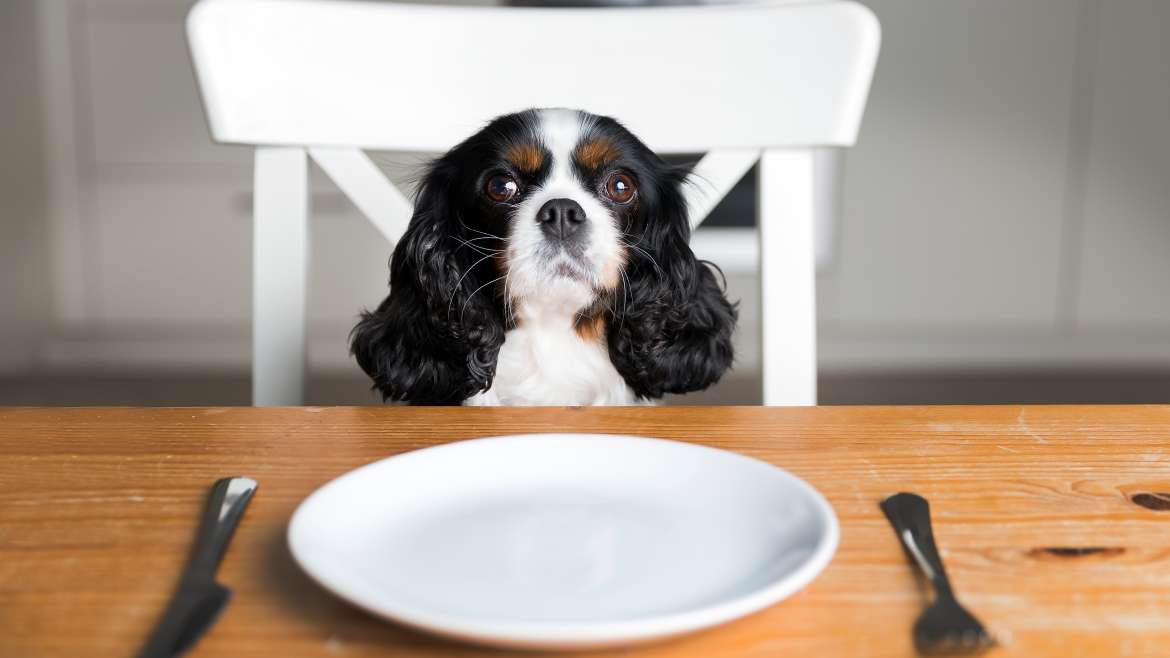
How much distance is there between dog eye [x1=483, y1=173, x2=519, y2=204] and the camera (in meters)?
0.94

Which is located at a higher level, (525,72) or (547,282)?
(525,72)

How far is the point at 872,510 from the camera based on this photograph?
438 millimetres

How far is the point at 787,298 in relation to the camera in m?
0.99

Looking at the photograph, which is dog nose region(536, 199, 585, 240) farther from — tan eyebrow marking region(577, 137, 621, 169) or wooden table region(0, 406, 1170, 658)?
wooden table region(0, 406, 1170, 658)

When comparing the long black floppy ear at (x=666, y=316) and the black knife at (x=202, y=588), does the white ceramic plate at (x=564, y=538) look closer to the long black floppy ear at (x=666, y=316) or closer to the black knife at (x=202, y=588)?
the black knife at (x=202, y=588)

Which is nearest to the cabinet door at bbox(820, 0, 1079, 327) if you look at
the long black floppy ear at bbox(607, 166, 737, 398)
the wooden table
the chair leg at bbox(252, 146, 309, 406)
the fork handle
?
the long black floppy ear at bbox(607, 166, 737, 398)

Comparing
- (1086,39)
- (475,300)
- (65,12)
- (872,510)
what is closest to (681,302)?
(475,300)

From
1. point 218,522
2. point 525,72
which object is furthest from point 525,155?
point 218,522

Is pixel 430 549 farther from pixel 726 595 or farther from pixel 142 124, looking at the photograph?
pixel 142 124

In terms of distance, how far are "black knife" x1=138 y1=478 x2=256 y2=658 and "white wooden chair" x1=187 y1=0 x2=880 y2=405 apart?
0.58m

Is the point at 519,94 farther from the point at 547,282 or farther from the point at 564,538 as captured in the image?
the point at 564,538

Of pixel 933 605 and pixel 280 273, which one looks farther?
pixel 280 273

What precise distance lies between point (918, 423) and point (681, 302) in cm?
45

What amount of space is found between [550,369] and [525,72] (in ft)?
1.06
